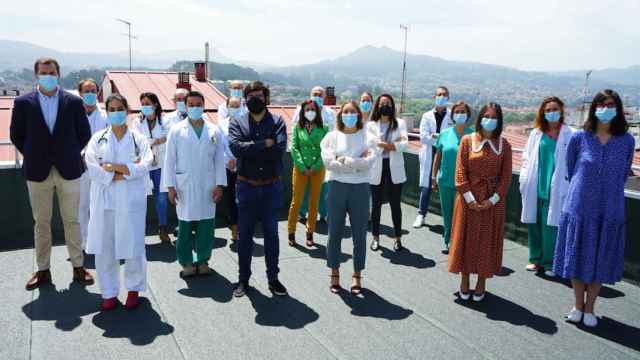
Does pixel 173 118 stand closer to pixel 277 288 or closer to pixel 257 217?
pixel 257 217

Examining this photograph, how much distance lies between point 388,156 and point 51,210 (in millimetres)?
3503

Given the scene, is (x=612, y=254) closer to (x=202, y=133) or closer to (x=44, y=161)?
(x=202, y=133)

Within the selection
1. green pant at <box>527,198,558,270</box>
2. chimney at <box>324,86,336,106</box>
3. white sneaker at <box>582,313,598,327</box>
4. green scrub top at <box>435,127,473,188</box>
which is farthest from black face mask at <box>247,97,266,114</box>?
chimney at <box>324,86,336,106</box>

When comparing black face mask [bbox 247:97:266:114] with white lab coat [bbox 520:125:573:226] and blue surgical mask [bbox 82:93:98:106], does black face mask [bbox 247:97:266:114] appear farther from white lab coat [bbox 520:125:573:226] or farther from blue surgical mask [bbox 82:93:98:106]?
white lab coat [bbox 520:125:573:226]

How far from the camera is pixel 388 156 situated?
600cm

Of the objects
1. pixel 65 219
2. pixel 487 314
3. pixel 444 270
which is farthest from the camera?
pixel 444 270

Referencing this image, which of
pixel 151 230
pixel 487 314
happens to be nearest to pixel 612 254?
pixel 487 314

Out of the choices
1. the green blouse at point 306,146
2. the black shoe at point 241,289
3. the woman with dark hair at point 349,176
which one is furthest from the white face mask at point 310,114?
the black shoe at point 241,289

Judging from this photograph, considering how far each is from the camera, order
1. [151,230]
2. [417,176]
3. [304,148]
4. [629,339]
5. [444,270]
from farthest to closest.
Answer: [417,176], [151,230], [304,148], [444,270], [629,339]

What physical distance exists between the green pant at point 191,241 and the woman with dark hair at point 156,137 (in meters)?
1.17

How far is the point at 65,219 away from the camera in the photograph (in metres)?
4.89

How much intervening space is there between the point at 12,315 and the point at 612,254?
4.82 meters

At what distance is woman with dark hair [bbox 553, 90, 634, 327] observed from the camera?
160 inches

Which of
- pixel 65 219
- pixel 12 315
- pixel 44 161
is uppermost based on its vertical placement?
pixel 44 161
